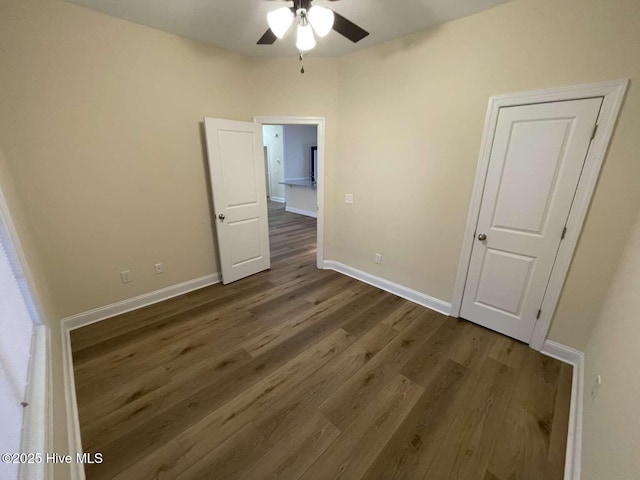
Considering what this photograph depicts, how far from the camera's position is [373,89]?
283 centimetres

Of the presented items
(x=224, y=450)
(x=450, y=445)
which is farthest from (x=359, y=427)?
(x=224, y=450)

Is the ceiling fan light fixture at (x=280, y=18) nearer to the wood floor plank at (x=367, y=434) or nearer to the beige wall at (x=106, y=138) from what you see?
the beige wall at (x=106, y=138)

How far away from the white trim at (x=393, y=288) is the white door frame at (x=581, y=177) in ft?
1.68

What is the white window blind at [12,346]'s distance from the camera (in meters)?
0.73

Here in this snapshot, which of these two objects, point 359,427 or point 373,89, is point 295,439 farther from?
point 373,89

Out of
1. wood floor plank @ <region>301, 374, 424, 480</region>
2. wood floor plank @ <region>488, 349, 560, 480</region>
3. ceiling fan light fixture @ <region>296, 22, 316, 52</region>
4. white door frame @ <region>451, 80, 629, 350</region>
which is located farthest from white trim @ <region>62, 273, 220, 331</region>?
wood floor plank @ <region>488, 349, 560, 480</region>

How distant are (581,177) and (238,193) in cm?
323

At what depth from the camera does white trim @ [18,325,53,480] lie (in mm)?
739

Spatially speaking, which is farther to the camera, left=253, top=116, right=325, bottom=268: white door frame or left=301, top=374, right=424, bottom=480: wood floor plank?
left=253, top=116, right=325, bottom=268: white door frame

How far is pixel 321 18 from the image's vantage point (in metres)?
1.56

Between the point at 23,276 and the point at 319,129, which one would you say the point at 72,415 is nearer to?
the point at 23,276

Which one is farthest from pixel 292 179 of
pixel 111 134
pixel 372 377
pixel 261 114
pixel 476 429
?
pixel 476 429

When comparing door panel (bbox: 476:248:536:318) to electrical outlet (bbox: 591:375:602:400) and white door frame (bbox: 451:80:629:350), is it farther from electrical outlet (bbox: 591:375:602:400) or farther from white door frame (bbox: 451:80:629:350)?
electrical outlet (bbox: 591:375:602:400)

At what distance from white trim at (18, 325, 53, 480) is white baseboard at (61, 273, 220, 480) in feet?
1.49
